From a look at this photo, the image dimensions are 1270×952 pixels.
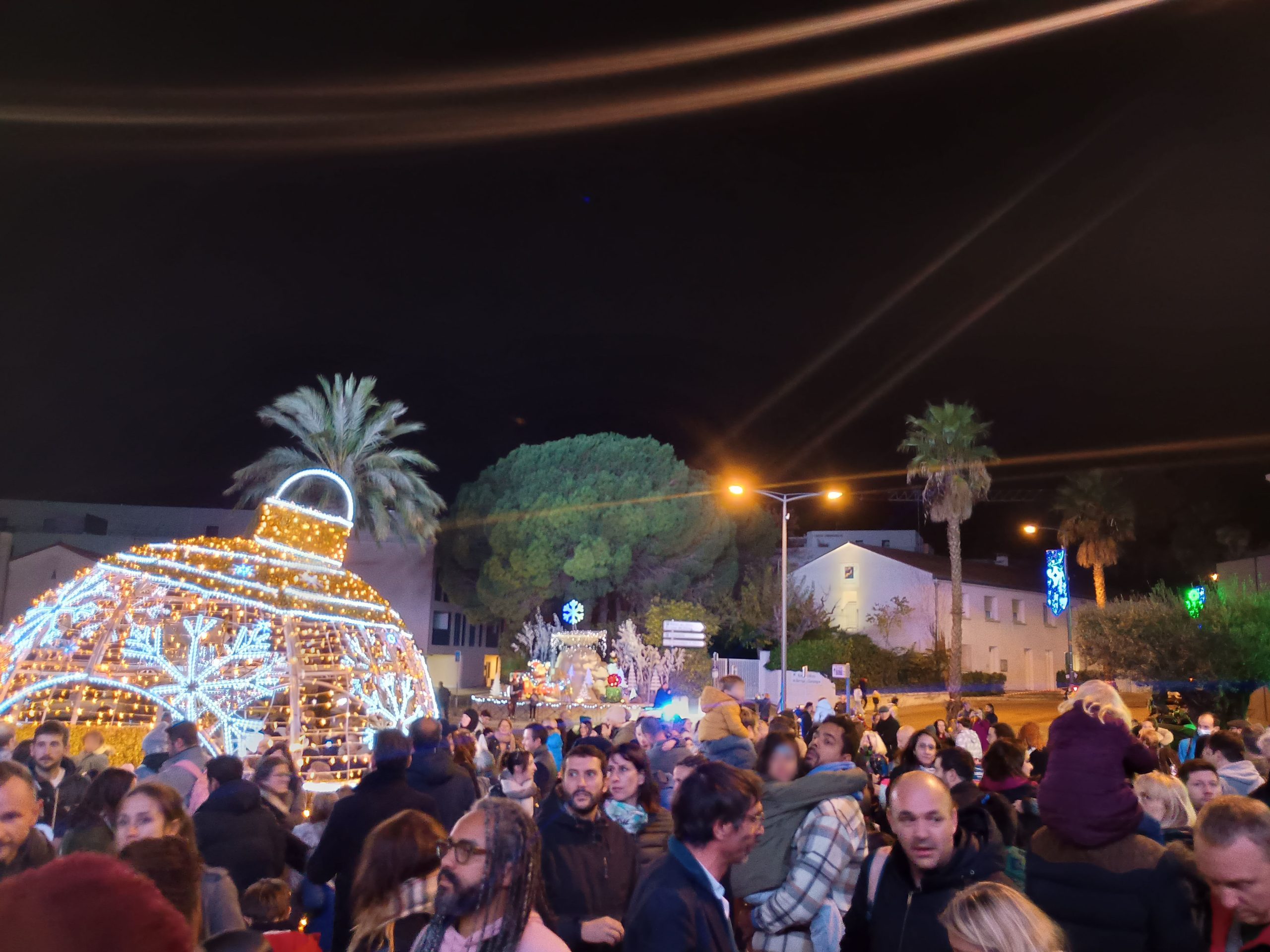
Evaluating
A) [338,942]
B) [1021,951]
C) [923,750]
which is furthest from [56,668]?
[1021,951]

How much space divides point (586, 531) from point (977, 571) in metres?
21.9

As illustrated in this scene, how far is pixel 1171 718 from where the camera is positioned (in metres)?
18.9

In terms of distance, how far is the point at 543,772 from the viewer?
9594mm

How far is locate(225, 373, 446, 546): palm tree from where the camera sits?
32406mm

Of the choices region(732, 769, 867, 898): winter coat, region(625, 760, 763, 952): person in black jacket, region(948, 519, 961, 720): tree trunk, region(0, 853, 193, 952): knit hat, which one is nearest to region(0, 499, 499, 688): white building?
region(948, 519, 961, 720): tree trunk

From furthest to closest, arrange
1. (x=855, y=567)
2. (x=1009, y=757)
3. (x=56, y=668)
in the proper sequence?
(x=855, y=567) < (x=56, y=668) < (x=1009, y=757)

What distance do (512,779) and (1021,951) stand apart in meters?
6.42

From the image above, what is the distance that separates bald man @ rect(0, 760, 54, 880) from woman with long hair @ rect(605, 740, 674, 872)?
2.54m

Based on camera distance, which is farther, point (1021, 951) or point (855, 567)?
point (855, 567)

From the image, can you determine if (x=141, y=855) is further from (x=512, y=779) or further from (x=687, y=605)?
(x=687, y=605)

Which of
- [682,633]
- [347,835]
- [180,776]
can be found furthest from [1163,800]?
[682,633]

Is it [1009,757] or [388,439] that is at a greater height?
[388,439]

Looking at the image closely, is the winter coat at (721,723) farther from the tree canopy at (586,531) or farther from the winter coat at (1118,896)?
the tree canopy at (586,531)

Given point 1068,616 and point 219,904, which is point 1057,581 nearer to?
point 1068,616
